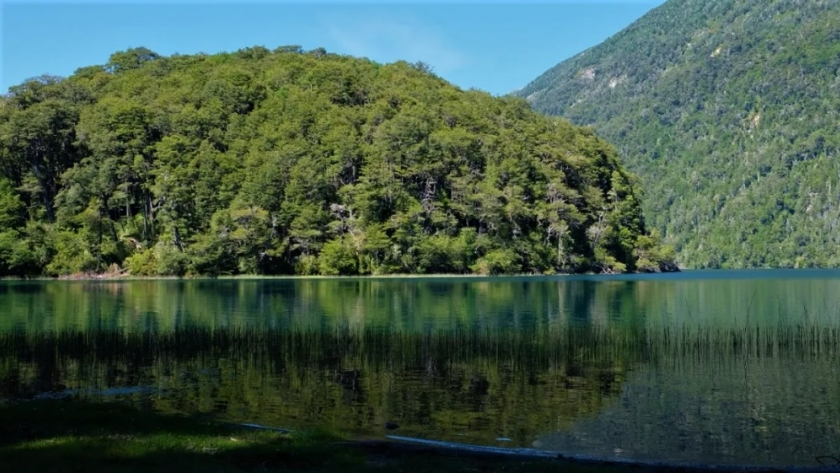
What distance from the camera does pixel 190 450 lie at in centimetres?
1411

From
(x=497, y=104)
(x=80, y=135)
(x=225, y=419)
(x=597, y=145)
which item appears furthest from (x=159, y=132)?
(x=225, y=419)

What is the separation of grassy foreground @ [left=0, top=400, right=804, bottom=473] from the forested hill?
328ft

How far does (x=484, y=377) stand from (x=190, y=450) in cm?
1309

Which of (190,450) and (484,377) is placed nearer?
(190,450)

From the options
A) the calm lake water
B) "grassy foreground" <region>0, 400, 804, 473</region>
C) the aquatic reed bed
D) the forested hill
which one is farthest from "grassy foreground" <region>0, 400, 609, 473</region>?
the forested hill

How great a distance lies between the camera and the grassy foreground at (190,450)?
12.9 meters

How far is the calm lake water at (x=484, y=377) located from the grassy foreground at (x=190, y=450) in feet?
8.37

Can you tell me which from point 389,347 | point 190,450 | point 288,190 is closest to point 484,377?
point 389,347

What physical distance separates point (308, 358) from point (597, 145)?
138567mm

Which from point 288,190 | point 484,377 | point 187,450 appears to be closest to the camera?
point 187,450

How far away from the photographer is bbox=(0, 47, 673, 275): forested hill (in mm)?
117500

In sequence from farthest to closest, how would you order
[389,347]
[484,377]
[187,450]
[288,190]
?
1. [288,190]
2. [389,347]
3. [484,377]
4. [187,450]

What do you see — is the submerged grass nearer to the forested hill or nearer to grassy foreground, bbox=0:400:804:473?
grassy foreground, bbox=0:400:804:473

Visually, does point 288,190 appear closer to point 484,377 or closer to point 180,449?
point 484,377
